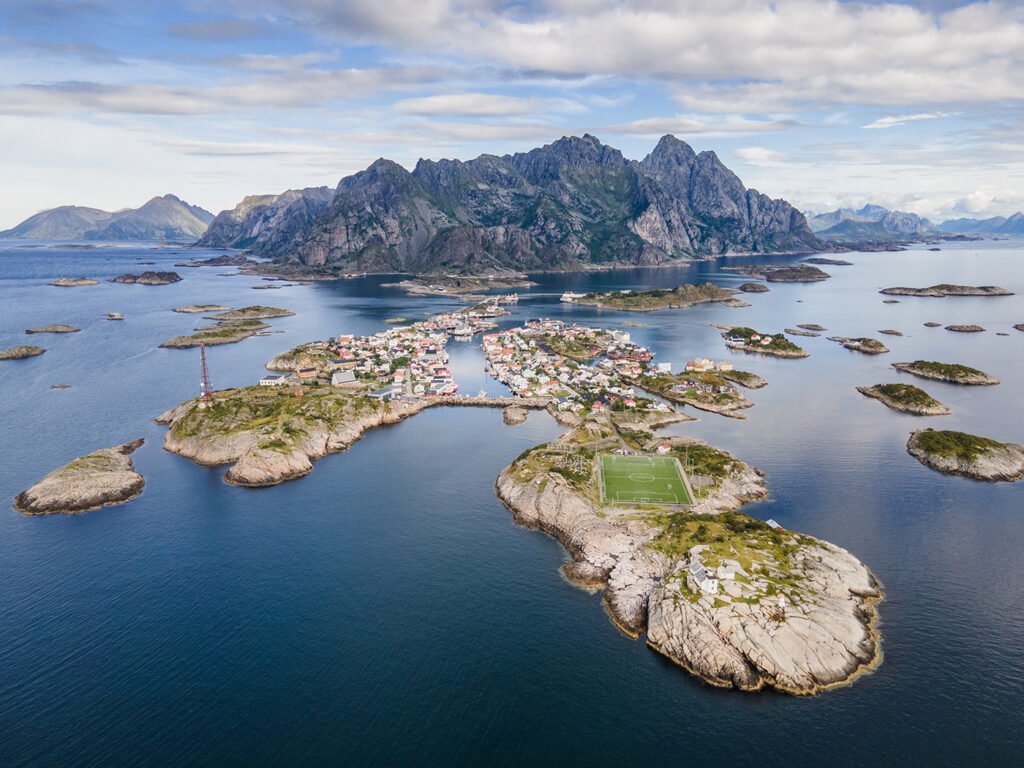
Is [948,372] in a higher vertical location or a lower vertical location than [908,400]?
higher

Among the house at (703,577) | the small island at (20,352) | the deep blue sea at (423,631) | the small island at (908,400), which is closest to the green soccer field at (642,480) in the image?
the deep blue sea at (423,631)

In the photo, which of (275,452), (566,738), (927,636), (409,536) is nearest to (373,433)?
(275,452)

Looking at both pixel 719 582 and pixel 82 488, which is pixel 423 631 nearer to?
pixel 719 582

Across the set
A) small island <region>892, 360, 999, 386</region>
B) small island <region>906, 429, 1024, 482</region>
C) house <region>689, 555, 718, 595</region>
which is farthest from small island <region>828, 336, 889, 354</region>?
house <region>689, 555, 718, 595</region>

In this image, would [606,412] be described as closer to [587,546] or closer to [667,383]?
[667,383]

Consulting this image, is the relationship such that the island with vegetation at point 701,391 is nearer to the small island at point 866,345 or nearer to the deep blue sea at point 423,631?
the deep blue sea at point 423,631

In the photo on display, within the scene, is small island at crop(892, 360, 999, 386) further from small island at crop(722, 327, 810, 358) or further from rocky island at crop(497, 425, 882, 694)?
rocky island at crop(497, 425, 882, 694)

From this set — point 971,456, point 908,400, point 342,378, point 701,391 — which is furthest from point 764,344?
point 342,378
